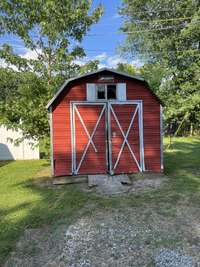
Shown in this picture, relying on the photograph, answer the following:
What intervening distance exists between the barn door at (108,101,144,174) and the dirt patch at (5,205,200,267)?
3.61 metres

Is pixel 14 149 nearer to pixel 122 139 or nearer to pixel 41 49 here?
pixel 41 49

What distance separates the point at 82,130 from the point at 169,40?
48.3 feet

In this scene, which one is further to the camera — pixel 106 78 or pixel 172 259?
pixel 106 78

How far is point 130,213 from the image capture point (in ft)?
18.0

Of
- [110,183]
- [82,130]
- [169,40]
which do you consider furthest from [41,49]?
[169,40]

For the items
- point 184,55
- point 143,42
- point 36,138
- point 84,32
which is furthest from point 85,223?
point 143,42

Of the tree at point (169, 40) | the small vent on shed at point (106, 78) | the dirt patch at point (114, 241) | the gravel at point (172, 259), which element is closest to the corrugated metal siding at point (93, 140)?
the small vent on shed at point (106, 78)

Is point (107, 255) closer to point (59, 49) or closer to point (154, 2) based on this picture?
point (59, 49)

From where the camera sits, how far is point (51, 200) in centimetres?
655

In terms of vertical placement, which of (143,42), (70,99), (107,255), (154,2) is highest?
(154,2)

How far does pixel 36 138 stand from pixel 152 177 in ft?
17.4

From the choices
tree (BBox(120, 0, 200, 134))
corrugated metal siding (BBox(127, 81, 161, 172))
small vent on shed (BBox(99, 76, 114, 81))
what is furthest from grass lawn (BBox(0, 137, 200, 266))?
tree (BBox(120, 0, 200, 134))

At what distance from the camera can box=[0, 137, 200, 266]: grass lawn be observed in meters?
5.13

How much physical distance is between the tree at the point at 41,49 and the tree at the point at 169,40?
8.61 meters
